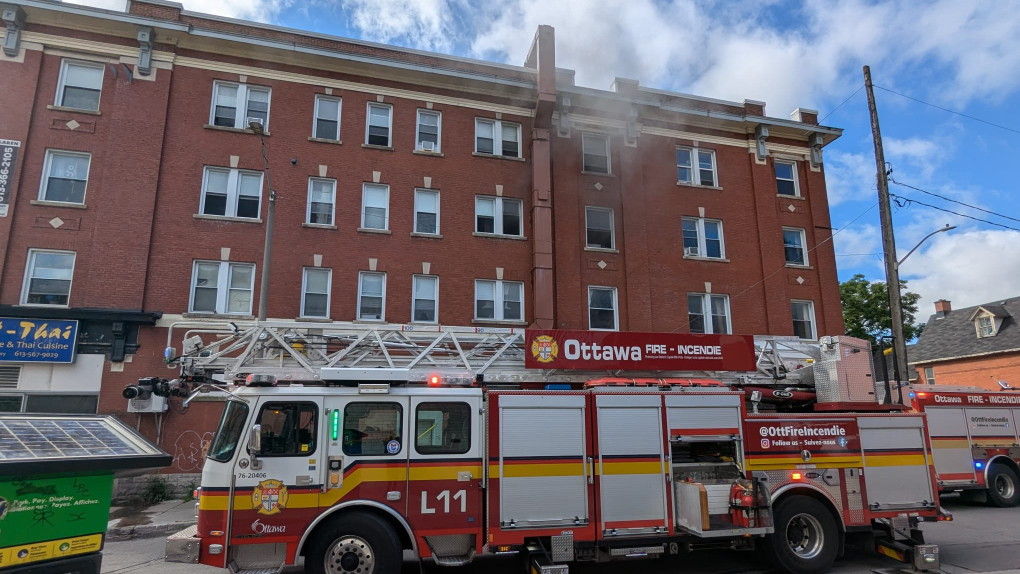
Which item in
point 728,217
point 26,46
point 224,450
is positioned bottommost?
point 224,450

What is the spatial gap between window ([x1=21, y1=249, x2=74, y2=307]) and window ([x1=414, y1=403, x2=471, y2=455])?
41.2ft

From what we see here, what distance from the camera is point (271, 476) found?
6.67 m

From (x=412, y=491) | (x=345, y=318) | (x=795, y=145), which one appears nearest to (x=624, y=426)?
(x=412, y=491)

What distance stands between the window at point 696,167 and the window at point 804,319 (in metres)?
5.07

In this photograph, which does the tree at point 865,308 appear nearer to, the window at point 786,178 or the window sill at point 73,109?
the window at point 786,178

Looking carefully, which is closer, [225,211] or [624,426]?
[624,426]

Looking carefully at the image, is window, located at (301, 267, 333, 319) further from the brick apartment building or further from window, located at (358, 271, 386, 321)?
window, located at (358, 271, 386, 321)

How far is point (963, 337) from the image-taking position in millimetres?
34188

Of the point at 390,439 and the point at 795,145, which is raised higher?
the point at 795,145

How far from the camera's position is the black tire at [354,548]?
21.5 feet

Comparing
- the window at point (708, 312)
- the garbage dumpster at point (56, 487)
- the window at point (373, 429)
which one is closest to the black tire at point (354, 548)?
the window at point (373, 429)

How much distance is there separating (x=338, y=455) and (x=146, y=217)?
11.9m

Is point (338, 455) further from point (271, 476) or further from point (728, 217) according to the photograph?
point (728, 217)

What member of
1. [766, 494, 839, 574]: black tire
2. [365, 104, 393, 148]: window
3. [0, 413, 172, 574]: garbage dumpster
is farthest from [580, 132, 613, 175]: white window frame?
[0, 413, 172, 574]: garbage dumpster
